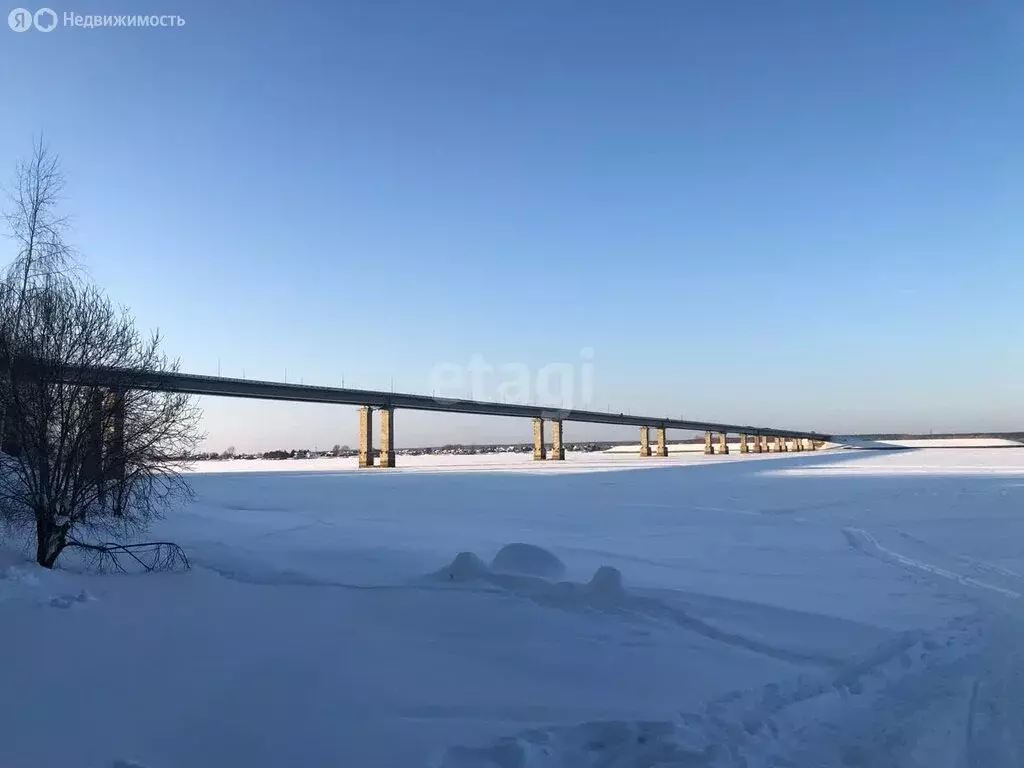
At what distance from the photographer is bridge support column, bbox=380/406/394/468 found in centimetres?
7194

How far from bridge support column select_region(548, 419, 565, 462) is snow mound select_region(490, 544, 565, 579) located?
280ft

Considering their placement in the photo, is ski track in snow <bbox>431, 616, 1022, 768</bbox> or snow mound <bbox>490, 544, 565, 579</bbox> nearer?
ski track in snow <bbox>431, 616, 1022, 768</bbox>

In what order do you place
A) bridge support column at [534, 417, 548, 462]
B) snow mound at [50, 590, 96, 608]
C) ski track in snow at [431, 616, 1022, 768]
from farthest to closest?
bridge support column at [534, 417, 548, 462]
snow mound at [50, 590, 96, 608]
ski track in snow at [431, 616, 1022, 768]

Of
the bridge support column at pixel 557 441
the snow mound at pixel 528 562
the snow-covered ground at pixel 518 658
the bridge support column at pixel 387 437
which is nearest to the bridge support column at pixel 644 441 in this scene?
the bridge support column at pixel 557 441

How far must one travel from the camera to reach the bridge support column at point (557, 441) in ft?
318

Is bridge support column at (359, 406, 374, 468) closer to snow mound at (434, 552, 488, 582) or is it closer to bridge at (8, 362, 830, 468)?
bridge at (8, 362, 830, 468)

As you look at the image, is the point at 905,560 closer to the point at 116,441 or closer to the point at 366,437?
the point at 116,441

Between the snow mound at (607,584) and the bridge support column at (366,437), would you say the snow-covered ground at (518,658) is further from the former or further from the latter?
the bridge support column at (366,437)

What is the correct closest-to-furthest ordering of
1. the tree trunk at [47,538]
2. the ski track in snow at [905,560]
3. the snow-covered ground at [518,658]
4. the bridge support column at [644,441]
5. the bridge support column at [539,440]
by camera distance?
the snow-covered ground at [518,658] → the tree trunk at [47,538] → the ski track in snow at [905,560] → the bridge support column at [539,440] → the bridge support column at [644,441]

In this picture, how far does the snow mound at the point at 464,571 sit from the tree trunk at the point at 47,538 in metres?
5.91

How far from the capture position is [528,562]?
1060 centimetres

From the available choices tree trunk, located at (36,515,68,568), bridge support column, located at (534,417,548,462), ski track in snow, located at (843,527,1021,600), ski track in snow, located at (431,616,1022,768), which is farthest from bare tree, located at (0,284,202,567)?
bridge support column, located at (534,417,548,462)

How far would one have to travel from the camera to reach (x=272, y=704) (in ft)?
18.7

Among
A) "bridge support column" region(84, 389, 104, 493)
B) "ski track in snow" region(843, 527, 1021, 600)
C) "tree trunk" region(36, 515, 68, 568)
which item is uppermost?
"bridge support column" region(84, 389, 104, 493)
